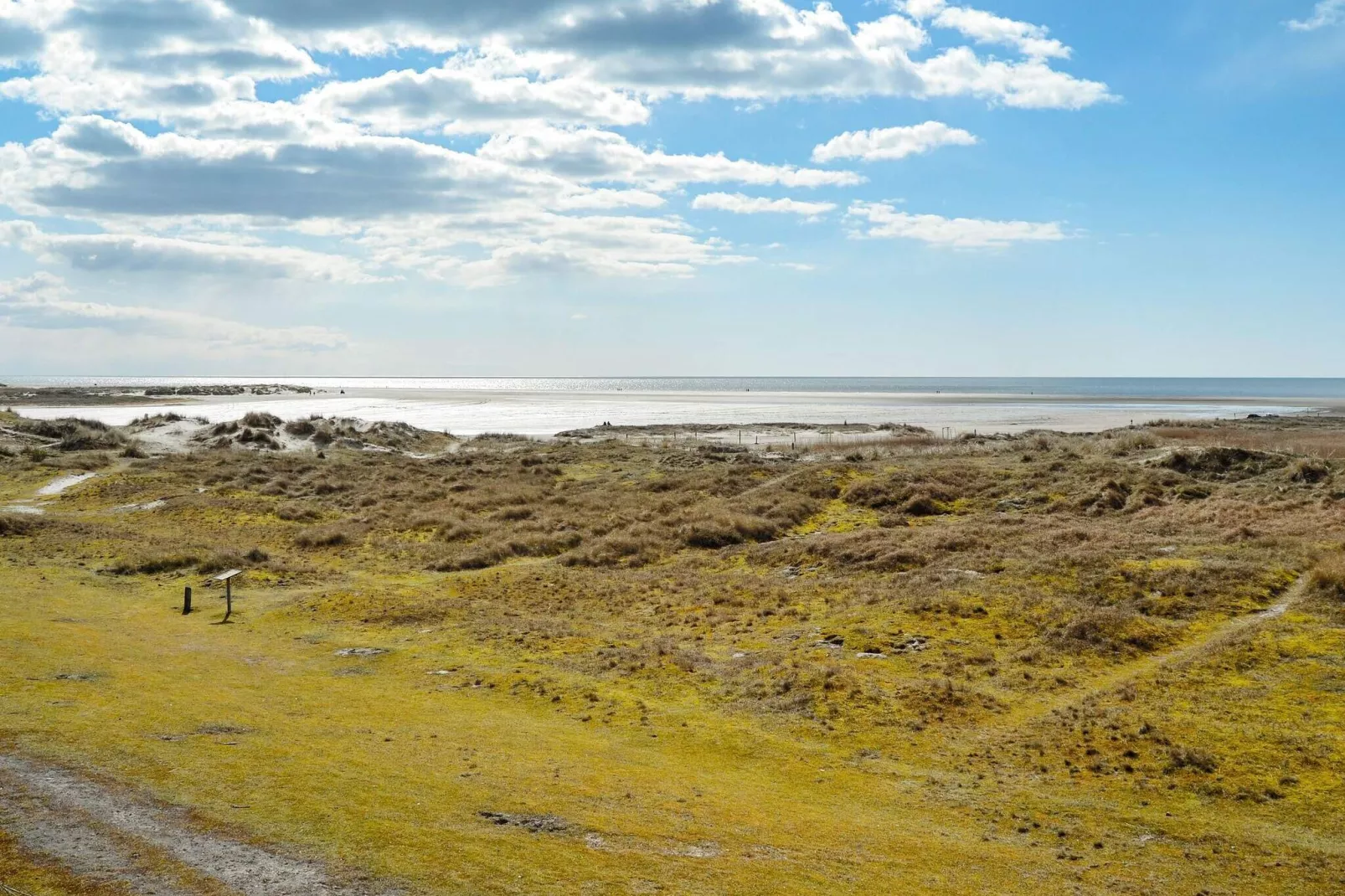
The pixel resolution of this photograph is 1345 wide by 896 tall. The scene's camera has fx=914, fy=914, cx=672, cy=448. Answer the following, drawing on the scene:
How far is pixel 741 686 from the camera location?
22375 mm

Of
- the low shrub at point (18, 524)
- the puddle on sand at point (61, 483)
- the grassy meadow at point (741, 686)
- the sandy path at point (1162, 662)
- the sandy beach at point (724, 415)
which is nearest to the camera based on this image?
the grassy meadow at point (741, 686)

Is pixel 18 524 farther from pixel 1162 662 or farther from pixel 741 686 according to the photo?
pixel 1162 662

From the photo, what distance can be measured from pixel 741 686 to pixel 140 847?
44.3ft

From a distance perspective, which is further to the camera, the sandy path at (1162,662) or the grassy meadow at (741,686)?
the sandy path at (1162,662)

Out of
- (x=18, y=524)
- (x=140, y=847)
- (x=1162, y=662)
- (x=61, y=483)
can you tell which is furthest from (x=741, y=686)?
(x=61, y=483)

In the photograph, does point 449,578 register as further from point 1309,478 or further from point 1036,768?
point 1309,478

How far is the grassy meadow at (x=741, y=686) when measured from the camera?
13.3 metres

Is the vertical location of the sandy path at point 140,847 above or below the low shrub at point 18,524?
above

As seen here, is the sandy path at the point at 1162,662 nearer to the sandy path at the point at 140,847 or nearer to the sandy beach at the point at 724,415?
the sandy path at the point at 140,847

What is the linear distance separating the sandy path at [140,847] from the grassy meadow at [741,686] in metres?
0.42

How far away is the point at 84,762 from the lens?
15.1 meters

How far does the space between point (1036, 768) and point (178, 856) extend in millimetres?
14179

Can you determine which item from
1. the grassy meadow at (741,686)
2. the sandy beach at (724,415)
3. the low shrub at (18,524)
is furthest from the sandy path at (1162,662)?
the sandy beach at (724,415)

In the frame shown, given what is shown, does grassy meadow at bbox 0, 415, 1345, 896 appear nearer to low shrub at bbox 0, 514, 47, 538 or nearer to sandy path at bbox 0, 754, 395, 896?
low shrub at bbox 0, 514, 47, 538
